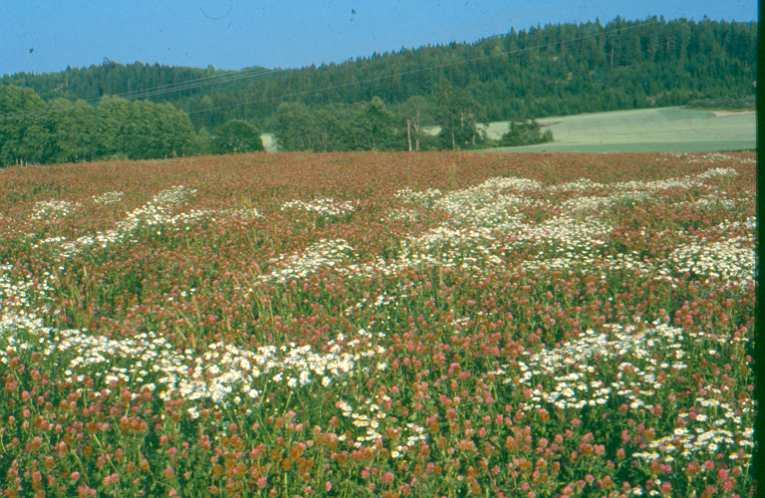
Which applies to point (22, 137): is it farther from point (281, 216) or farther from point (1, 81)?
point (281, 216)

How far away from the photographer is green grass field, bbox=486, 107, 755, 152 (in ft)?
144

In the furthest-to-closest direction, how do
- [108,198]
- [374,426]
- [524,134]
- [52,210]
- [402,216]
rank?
[524,134] → [108,198] → [52,210] → [402,216] → [374,426]

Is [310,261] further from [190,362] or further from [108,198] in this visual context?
[108,198]

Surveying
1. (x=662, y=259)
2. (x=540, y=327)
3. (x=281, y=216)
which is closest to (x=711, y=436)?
(x=540, y=327)

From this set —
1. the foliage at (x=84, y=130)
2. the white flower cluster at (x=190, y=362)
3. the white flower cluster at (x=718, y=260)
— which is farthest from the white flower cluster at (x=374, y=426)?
the foliage at (x=84, y=130)

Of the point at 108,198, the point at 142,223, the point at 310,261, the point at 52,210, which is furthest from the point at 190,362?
the point at 108,198

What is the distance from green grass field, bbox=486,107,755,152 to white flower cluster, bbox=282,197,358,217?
32.0 metres

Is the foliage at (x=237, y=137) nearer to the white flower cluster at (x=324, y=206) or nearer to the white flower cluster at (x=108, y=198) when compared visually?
the white flower cluster at (x=108, y=198)

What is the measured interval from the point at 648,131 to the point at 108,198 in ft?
167

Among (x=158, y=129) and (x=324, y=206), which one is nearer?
(x=324, y=206)

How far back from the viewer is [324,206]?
1354 cm

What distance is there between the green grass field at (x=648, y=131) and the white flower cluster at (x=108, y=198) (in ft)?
107

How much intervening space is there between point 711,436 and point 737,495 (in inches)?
16.7

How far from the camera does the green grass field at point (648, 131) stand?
43.8 metres
